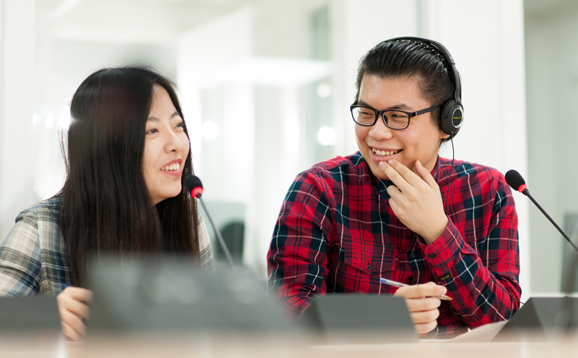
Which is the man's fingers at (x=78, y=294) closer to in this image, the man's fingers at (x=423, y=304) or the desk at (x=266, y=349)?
the desk at (x=266, y=349)

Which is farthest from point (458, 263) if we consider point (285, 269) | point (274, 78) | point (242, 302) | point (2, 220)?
point (274, 78)

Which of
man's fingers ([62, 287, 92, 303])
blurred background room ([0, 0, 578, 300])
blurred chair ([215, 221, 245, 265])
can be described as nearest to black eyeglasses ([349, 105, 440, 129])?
man's fingers ([62, 287, 92, 303])

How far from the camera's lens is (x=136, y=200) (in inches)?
47.6

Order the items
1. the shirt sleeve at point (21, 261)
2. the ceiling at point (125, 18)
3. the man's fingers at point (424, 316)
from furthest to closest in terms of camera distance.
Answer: the ceiling at point (125, 18) → the shirt sleeve at point (21, 261) → the man's fingers at point (424, 316)

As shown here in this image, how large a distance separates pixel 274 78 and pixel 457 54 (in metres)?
0.81

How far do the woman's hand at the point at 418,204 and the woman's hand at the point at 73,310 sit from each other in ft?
2.26

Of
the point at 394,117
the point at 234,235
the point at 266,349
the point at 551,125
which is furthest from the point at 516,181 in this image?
the point at 551,125

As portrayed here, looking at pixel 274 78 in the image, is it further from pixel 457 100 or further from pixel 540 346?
pixel 540 346

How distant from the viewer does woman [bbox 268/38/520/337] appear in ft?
3.98

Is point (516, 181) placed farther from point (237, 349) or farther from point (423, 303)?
point (237, 349)

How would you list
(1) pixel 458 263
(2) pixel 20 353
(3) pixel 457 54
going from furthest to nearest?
(3) pixel 457 54 < (1) pixel 458 263 < (2) pixel 20 353

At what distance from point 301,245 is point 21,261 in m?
0.60

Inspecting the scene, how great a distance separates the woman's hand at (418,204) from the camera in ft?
3.96

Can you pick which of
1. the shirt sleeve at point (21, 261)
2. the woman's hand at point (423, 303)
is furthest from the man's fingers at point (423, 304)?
the shirt sleeve at point (21, 261)
